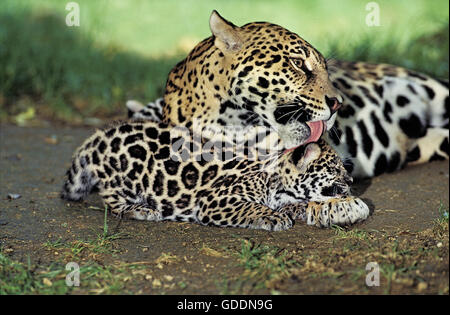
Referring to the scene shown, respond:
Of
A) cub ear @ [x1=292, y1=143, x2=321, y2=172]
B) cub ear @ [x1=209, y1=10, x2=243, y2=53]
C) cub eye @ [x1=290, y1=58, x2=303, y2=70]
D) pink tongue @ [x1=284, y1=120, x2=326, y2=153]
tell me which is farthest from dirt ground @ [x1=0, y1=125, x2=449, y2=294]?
cub ear @ [x1=209, y1=10, x2=243, y2=53]

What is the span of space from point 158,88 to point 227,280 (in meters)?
6.04

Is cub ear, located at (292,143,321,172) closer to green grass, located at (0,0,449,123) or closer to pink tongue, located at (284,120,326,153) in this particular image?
pink tongue, located at (284,120,326,153)

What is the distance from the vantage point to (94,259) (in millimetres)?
4953

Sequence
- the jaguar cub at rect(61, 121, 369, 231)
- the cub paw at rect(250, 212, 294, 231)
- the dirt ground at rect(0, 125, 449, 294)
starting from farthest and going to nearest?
the jaguar cub at rect(61, 121, 369, 231) → the cub paw at rect(250, 212, 294, 231) → the dirt ground at rect(0, 125, 449, 294)

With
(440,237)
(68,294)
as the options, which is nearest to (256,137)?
(440,237)

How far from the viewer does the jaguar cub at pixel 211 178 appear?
18.7ft

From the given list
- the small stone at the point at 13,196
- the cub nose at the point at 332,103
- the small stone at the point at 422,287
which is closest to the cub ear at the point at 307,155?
the cub nose at the point at 332,103

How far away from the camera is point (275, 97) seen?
584cm

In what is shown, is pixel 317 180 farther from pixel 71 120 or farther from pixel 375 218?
pixel 71 120

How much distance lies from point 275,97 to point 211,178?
2.99 feet

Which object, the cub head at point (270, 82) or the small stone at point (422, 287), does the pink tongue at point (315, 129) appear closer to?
the cub head at point (270, 82)

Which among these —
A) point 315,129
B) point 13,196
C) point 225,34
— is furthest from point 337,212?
point 13,196

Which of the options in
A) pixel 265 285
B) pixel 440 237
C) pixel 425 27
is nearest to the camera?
pixel 265 285

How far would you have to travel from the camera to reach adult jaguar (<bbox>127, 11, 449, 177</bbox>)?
19.1 feet
